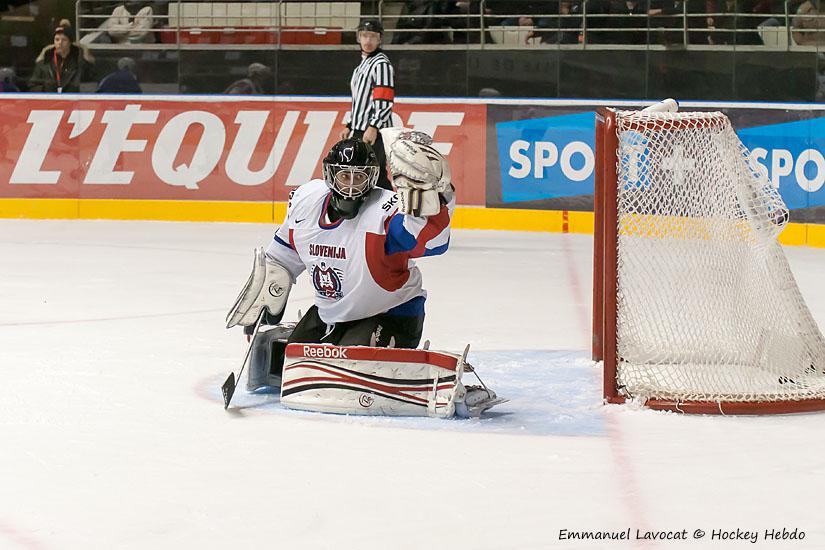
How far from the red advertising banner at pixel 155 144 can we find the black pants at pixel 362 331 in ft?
17.7

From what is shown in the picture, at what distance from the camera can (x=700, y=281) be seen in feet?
14.5

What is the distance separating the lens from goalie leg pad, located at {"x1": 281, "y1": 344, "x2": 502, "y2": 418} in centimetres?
372

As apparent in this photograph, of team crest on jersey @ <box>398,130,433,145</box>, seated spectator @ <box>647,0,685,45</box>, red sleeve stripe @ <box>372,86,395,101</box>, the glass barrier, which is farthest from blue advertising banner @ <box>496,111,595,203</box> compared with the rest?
team crest on jersey @ <box>398,130,433,145</box>

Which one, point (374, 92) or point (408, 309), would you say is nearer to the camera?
point (408, 309)

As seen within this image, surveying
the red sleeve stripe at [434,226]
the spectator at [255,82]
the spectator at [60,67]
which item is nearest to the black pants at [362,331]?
the red sleeve stripe at [434,226]

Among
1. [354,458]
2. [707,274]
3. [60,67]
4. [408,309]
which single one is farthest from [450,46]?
[354,458]

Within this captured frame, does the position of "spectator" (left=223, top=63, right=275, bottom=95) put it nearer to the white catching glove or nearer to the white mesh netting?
the white mesh netting

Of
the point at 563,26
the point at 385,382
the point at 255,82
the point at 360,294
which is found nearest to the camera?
the point at 385,382

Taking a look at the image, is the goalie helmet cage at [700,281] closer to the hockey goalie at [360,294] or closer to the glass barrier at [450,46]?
the hockey goalie at [360,294]

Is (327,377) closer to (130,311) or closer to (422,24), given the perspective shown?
(130,311)

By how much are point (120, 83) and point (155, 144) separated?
1.75 feet

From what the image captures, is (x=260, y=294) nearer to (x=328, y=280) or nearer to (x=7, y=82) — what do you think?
(x=328, y=280)

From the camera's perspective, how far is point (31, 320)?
17.9 ft

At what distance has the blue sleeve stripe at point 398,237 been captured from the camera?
12.5ft
